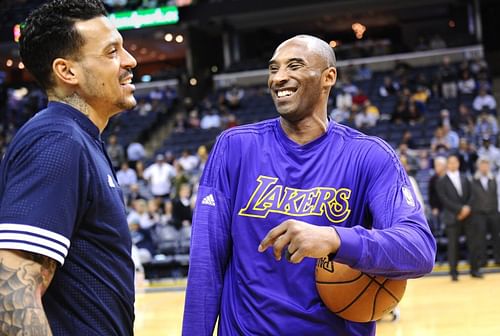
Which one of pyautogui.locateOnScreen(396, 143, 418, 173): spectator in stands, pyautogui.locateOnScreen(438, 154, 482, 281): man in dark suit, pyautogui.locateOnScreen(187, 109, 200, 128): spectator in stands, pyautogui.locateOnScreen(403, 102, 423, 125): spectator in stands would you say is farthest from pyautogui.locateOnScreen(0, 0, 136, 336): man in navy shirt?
pyautogui.locateOnScreen(187, 109, 200, 128): spectator in stands

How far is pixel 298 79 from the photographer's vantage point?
2822 mm

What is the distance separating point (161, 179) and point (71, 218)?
13.8 meters

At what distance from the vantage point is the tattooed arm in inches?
71.2

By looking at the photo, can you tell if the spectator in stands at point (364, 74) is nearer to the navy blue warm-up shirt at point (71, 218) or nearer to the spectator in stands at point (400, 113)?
the spectator in stands at point (400, 113)

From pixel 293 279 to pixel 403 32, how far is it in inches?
1047

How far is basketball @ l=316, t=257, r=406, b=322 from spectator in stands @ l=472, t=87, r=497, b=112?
51.6ft

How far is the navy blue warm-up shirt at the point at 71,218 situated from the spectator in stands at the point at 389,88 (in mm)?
17867

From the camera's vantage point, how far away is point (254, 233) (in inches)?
106

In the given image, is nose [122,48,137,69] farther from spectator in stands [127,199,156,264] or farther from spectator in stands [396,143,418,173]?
spectator in stands [396,143,418,173]

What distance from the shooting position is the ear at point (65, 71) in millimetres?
2104

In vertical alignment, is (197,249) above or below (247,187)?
below

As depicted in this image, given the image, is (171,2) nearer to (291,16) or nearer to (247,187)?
(291,16)

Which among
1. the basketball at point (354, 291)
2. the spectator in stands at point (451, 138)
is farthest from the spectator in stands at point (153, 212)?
the basketball at point (354, 291)

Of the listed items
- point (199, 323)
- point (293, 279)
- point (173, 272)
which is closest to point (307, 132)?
point (293, 279)
